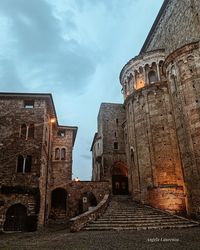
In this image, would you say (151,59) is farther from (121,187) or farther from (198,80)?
(121,187)

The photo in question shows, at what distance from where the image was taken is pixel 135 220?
14016 mm

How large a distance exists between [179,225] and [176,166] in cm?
745

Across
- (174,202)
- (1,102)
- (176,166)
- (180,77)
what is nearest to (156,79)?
(180,77)

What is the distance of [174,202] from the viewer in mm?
18203

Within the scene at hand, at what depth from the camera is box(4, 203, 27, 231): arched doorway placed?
56.7ft

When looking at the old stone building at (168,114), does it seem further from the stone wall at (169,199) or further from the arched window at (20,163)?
the arched window at (20,163)

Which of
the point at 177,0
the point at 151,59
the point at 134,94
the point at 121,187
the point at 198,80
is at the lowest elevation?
the point at 121,187

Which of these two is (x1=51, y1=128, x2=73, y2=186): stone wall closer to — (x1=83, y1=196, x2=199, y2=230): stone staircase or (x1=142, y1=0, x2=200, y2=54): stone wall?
(x1=83, y1=196, x2=199, y2=230): stone staircase

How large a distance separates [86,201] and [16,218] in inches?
319

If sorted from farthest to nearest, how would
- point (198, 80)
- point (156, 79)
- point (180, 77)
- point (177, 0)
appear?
point (156, 79) < point (177, 0) < point (180, 77) < point (198, 80)

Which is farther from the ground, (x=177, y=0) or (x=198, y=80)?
(x=177, y=0)

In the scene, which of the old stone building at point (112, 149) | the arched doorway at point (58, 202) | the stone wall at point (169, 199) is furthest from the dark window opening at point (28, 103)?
the old stone building at point (112, 149)

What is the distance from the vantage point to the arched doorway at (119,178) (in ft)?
105

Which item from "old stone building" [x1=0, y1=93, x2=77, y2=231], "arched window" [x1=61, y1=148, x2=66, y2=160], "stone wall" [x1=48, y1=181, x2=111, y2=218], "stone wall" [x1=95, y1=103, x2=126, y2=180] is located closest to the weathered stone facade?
"stone wall" [x1=48, y1=181, x2=111, y2=218]
